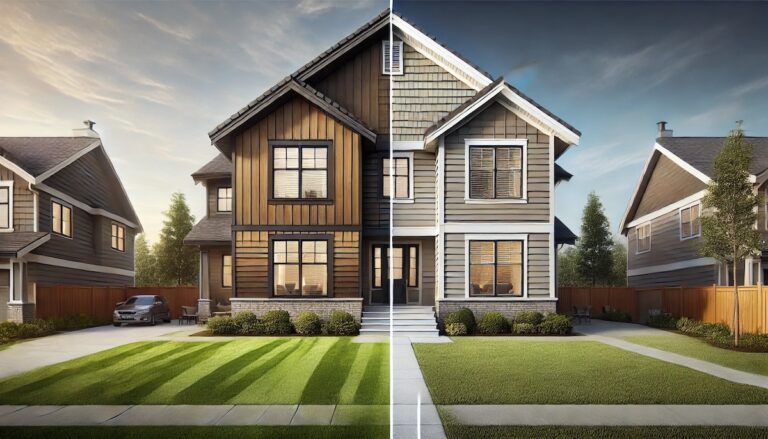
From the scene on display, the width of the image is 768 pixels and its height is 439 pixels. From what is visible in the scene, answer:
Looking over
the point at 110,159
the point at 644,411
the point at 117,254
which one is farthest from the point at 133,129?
the point at 644,411

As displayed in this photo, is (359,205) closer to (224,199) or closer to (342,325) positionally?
(342,325)

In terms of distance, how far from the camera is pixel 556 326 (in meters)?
14.1

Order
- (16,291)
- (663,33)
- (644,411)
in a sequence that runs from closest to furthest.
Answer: (663,33)
(644,411)
(16,291)

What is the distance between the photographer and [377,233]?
16094 millimetres

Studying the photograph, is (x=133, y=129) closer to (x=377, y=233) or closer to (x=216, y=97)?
(x=216, y=97)

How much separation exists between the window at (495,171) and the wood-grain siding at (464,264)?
1.39 m

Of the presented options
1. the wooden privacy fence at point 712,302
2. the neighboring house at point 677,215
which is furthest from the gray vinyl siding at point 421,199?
the neighboring house at point 677,215

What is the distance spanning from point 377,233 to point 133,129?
408 inches

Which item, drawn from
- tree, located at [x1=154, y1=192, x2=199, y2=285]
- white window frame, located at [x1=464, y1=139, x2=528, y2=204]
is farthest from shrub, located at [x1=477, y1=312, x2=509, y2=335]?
tree, located at [x1=154, y1=192, x2=199, y2=285]

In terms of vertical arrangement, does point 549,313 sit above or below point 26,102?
below

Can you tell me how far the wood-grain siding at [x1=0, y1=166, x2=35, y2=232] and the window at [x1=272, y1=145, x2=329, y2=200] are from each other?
30.3ft

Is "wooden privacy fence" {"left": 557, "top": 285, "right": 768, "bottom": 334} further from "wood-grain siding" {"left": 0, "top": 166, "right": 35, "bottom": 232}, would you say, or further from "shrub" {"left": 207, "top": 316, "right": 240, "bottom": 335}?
"shrub" {"left": 207, "top": 316, "right": 240, "bottom": 335}

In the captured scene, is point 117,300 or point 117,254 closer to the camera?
point 117,254

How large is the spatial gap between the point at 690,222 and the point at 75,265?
8.44 metres
